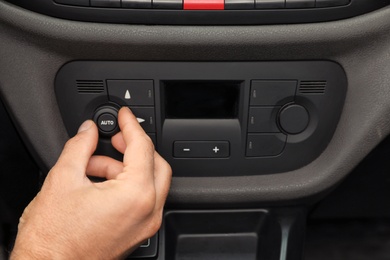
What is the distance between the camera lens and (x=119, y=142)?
0.79 metres

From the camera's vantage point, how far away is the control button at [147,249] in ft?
2.86

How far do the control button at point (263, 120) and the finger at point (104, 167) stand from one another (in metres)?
0.21

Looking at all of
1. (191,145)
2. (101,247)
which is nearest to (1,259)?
(101,247)

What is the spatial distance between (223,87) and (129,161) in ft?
0.61

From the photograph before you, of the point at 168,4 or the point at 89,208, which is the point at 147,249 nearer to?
the point at 89,208

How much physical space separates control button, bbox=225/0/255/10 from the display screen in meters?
0.12

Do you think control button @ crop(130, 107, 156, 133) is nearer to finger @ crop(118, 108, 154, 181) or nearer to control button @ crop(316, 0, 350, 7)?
finger @ crop(118, 108, 154, 181)

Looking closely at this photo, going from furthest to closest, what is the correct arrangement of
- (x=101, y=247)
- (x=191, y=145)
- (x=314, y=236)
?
(x=314, y=236) → (x=191, y=145) → (x=101, y=247)

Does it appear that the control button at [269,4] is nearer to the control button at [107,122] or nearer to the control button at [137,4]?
the control button at [137,4]

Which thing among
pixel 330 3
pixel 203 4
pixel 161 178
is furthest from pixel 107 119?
pixel 330 3

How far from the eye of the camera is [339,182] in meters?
0.87

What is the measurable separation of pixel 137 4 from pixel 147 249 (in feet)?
1.32

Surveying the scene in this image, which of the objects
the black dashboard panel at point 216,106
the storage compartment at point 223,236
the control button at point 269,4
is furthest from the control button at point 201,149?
the control button at point 269,4

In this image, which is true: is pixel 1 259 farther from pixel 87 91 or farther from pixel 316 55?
pixel 316 55
